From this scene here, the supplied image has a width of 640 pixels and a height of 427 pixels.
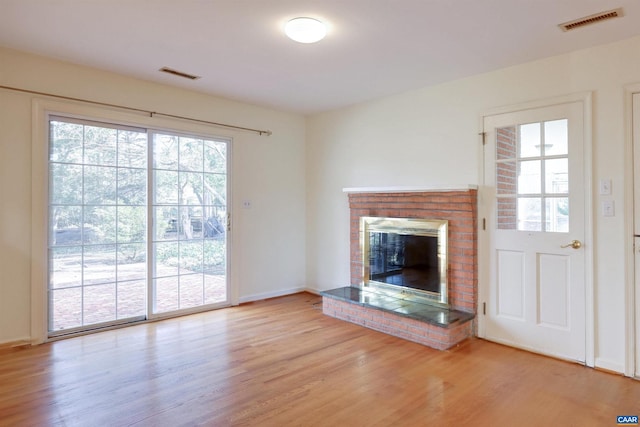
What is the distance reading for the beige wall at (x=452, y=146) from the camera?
281 centimetres

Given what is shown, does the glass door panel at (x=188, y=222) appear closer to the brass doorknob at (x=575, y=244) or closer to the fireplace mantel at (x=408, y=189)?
the fireplace mantel at (x=408, y=189)

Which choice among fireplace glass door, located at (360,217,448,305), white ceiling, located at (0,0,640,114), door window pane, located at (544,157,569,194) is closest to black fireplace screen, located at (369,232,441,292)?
fireplace glass door, located at (360,217,448,305)

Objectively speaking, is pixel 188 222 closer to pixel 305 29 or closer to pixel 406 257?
pixel 406 257

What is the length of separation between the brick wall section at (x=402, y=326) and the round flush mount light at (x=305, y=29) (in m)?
2.53

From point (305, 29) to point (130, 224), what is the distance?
264 centimetres

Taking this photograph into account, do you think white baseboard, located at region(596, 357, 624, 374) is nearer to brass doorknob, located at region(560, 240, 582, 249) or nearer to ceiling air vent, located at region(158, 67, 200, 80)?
brass doorknob, located at region(560, 240, 582, 249)

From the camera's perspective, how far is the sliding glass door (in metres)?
3.49

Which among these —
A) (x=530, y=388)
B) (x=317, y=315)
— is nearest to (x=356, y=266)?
(x=317, y=315)

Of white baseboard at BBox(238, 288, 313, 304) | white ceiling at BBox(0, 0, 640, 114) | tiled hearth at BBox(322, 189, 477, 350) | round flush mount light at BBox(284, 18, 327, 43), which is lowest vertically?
white baseboard at BBox(238, 288, 313, 304)

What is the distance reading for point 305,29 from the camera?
→ 259 centimetres

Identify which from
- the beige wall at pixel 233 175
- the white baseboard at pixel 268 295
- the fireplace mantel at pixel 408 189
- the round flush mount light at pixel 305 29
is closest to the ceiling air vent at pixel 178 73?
the beige wall at pixel 233 175

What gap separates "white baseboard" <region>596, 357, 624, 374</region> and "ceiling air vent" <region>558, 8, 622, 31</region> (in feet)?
8.02

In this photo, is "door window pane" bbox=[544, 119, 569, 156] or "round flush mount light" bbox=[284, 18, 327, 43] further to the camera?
"door window pane" bbox=[544, 119, 569, 156]

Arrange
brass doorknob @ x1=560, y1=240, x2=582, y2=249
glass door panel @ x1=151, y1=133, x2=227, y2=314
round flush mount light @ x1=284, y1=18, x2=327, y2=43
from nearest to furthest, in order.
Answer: round flush mount light @ x1=284, y1=18, x2=327, y2=43 < brass doorknob @ x1=560, y1=240, x2=582, y2=249 < glass door panel @ x1=151, y1=133, x2=227, y2=314
